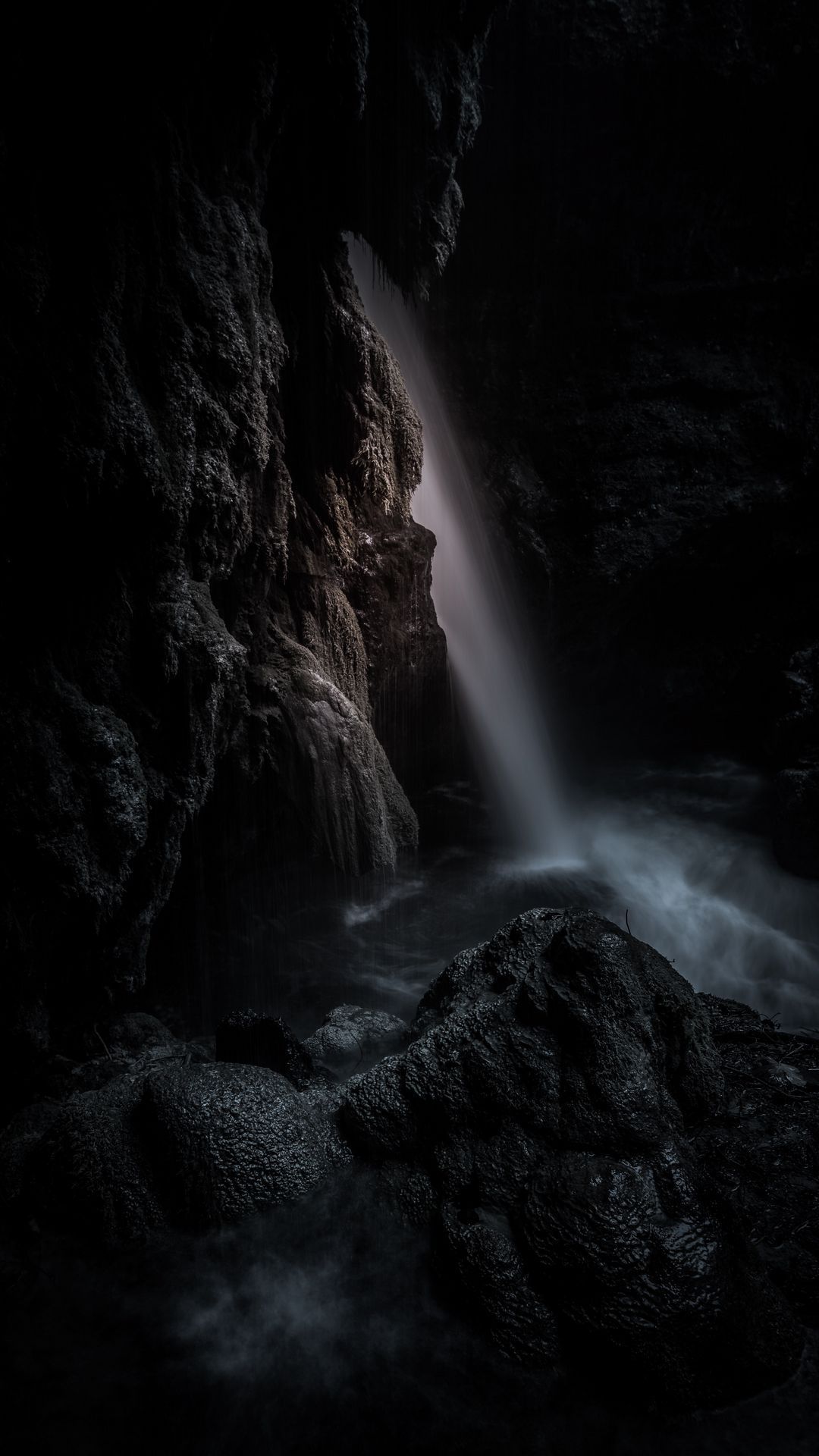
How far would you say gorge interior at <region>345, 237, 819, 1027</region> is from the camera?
8.71m

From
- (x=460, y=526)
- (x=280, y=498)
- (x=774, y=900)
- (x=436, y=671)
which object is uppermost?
(x=460, y=526)

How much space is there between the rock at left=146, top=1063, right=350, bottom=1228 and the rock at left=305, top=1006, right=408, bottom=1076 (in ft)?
3.94

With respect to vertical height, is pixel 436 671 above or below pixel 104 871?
above

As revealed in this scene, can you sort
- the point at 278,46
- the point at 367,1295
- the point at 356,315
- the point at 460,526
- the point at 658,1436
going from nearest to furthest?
the point at 658,1436
the point at 367,1295
the point at 278,46
the point at 356,315
the point at 460,526

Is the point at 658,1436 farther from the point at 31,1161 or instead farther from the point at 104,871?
the point at 104,871

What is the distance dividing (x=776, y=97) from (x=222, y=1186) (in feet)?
52.0

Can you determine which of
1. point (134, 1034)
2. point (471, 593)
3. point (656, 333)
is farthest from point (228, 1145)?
point (656, 333)

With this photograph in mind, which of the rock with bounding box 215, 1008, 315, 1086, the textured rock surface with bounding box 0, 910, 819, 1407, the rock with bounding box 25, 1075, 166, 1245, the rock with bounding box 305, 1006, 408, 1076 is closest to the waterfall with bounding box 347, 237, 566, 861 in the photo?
the rock with bounding box 305, 1006, 408, 1076

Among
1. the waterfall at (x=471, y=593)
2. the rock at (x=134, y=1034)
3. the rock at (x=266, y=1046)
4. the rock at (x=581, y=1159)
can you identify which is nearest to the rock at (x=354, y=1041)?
the rock at (x=266, y=1046)

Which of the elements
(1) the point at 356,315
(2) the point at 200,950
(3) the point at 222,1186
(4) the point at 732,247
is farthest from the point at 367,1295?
(4) the point at 732,247

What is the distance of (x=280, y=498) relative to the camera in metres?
6.67

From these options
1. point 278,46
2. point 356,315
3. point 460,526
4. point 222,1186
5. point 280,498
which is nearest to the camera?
point 222,1186

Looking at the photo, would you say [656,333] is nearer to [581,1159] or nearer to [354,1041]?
[354,1041]

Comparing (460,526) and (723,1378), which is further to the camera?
(460,526)
